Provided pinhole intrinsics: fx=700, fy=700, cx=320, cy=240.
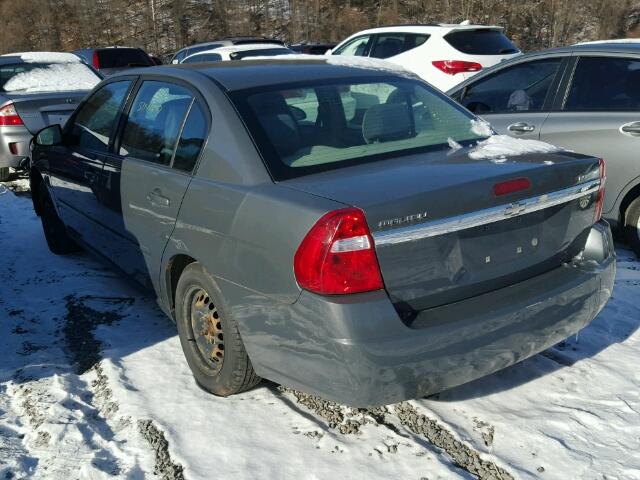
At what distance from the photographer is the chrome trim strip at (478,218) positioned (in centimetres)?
269

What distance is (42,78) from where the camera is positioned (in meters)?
9.11

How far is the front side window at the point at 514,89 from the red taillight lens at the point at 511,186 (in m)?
2.96

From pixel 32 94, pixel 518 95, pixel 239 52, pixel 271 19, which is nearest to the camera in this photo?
pixel 518 95

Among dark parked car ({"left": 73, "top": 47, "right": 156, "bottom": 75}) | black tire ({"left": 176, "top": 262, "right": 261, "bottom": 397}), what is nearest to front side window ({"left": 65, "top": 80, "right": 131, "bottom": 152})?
black tire ({"left": 176, "top": 262, "right": 261, "bottom": 397})

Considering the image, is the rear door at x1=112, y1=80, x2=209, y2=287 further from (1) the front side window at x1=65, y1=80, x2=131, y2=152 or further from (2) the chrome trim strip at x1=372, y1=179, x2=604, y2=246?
(2) the chrome trim strip at x1=372, y1=179, x2=604, y2=246

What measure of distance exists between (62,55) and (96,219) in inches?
238

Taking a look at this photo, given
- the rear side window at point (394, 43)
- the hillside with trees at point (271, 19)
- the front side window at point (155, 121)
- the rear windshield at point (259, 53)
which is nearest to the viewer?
the front side window at point (155, 121)

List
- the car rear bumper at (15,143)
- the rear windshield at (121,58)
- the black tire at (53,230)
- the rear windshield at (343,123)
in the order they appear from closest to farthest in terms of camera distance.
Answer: the rear windshield at (343,123), the black tire at (53,230), the car rear bumper at (15,143), the rear windshield at (121,58)

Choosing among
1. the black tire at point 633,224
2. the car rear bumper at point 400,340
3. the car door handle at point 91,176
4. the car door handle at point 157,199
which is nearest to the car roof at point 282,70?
the car door handle at point 157,199

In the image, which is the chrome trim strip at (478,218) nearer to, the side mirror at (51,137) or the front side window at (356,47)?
the side mirror at (51,137)

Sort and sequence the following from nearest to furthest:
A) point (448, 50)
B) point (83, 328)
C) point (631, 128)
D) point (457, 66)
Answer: point (83, 328) < point (631, 128) < point (457, 66) < point (448, 50)

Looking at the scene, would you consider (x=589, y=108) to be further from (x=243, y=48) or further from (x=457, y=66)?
(x=243, y=48)

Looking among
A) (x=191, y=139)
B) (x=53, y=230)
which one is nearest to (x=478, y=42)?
(x=53, y=230)

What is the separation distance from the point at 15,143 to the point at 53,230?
3.02 metres
